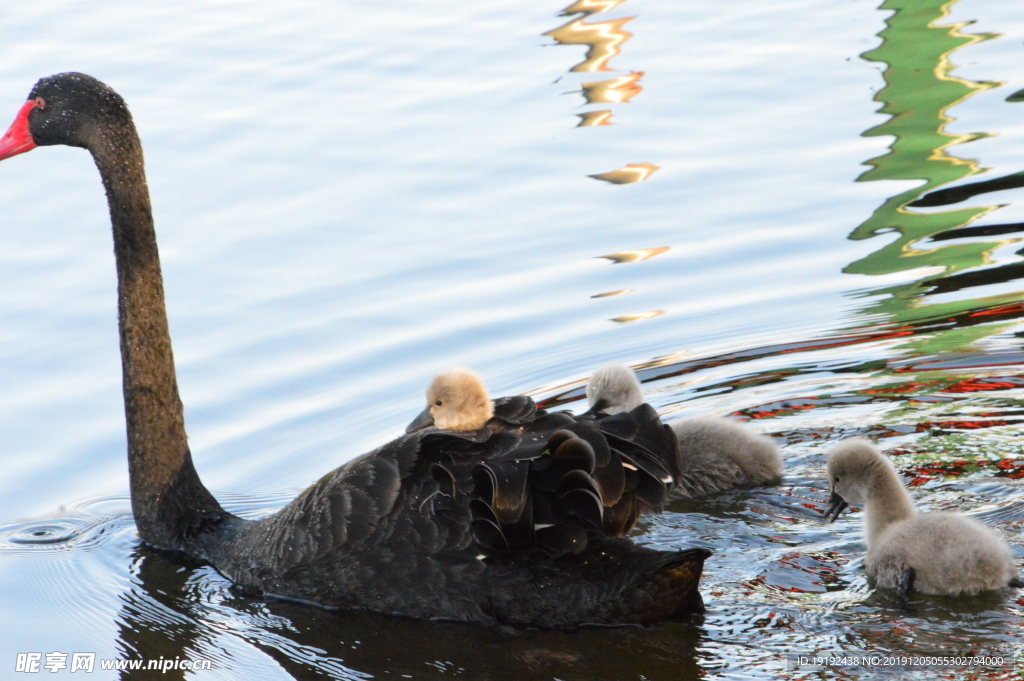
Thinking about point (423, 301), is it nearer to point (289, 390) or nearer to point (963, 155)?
point (289, 390)

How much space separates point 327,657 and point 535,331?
Answer: 111 inches

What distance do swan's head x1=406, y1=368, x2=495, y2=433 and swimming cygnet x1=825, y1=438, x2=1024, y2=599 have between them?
4.07ft

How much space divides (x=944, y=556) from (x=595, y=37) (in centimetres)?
774

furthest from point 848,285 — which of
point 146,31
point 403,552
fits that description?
point 146,31

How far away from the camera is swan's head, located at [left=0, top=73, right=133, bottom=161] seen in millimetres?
4898

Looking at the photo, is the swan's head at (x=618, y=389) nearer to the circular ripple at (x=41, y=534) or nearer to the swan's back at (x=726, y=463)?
the swan's back at (x=726, y=463)

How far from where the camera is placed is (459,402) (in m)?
4.57

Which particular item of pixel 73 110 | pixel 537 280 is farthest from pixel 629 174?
pixel 73 110

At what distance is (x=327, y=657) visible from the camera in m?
4.11

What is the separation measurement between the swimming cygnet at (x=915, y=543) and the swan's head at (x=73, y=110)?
2.90 m

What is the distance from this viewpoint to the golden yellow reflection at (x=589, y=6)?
11.6 m

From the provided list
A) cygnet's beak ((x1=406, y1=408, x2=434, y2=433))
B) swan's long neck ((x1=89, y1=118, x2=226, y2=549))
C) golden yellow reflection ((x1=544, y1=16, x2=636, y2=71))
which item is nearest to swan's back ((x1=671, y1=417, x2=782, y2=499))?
cygnet's beak ((x1=406, y1=408, x2=434, y2=433))

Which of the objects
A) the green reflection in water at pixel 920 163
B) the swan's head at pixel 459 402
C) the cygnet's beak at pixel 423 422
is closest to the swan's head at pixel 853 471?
the swan's head at pixel 459 402

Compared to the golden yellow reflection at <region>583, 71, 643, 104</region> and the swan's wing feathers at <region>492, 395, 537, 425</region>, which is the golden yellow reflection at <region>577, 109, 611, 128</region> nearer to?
the golden yellow reflection at <region>583, 71, 643, 104</region>
